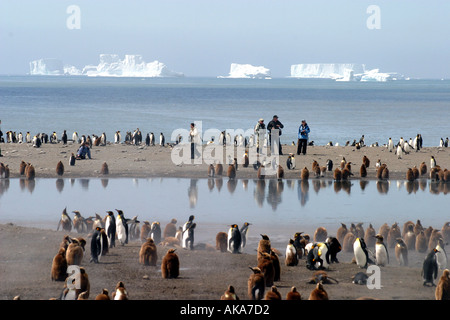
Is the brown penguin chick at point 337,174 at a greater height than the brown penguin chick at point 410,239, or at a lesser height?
greater

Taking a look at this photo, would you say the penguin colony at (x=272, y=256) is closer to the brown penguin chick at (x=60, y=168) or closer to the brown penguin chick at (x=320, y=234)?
the brown penguin chick at (x=320, y=234)

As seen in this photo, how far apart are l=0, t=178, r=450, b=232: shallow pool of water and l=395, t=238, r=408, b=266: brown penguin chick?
2.67m

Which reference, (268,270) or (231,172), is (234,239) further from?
(231,172)

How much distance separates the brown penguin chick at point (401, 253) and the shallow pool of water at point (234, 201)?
8.76 ft

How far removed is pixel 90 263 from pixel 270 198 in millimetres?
8438

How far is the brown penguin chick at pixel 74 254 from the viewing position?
10.2 metres

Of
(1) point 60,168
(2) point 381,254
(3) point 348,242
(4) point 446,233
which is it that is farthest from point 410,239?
(1) point 60,168

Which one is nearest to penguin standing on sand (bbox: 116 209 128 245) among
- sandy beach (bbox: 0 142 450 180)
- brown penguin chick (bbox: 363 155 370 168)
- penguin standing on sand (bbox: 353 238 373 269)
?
penguin standing on sand (bbox: 353 238 373 269)

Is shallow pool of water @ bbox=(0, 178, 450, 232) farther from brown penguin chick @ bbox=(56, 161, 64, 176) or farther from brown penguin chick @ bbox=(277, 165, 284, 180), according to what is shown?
brown penguin chick @ bbox=(56, 161, 64, 176)

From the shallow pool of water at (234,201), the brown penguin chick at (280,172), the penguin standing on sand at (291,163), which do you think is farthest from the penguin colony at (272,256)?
the penguin standing on sand at (291,163)

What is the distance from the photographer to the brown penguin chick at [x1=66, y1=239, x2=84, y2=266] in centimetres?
1016

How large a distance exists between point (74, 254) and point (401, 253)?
5.75 meters

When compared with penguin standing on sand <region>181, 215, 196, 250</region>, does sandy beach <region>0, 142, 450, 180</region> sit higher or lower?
higher
